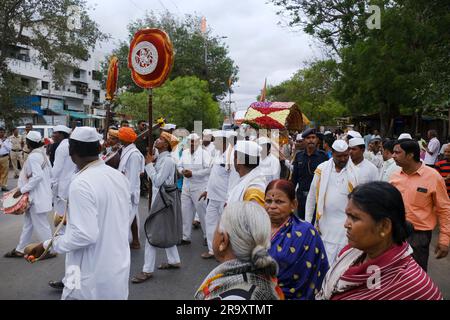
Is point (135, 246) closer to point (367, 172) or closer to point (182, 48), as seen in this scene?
point (367, 172)

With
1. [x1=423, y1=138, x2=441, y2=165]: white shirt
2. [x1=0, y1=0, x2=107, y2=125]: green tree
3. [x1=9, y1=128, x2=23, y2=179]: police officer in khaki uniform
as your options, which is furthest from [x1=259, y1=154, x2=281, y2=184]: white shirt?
[x1=0, y1=0, x2=107, y2=125]: green tree

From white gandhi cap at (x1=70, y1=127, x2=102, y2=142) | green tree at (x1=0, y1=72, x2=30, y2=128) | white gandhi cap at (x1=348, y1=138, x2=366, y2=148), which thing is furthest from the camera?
green tree at (x1=0, y1=72, x2=30, y2=128)

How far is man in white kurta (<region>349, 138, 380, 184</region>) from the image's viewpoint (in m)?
4.91

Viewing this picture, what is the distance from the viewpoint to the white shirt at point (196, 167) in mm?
7762

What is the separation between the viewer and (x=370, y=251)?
2.19 metres

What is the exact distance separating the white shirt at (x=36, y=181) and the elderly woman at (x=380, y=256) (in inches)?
201

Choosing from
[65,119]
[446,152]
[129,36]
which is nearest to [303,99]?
[129,36]

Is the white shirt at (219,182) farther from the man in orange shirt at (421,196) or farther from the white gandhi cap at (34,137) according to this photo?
the man in orange shirt at (421,196)

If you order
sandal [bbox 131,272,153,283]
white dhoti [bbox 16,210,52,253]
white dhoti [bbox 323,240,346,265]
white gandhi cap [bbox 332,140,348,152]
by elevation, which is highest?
white gandhi cap [bbox 332,140,348,152]

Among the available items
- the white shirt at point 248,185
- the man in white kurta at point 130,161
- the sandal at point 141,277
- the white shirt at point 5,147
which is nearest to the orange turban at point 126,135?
the man in white kurta at point 130,161

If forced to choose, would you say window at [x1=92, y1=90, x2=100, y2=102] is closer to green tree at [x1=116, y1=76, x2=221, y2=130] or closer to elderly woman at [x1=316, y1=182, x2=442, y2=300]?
green tree at [x1=116, y1=76, x2=221, y2=130]

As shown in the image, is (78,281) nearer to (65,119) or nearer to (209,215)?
(209,215)

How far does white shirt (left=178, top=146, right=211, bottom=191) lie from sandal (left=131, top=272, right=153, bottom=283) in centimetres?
237
